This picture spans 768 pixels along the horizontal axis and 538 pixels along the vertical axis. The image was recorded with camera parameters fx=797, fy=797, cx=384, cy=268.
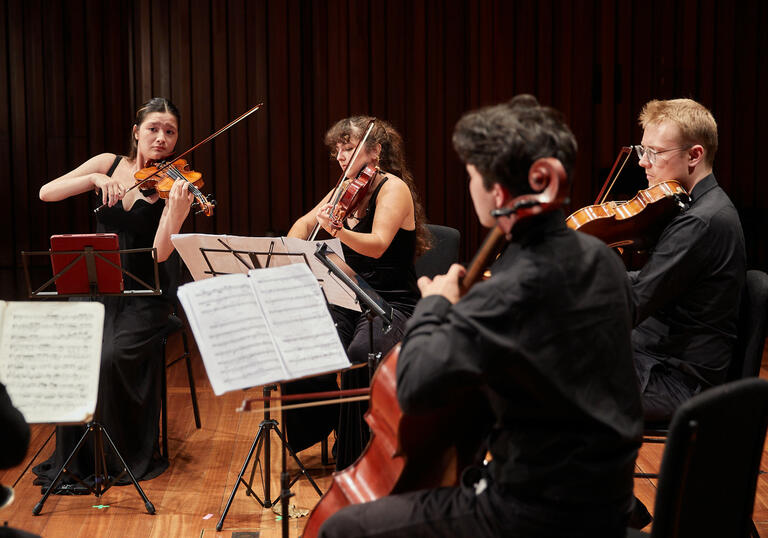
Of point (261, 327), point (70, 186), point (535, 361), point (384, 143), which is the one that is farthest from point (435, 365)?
point (70, 186)

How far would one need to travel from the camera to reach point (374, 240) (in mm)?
3021

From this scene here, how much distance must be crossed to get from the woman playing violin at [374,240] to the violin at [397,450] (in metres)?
1.24

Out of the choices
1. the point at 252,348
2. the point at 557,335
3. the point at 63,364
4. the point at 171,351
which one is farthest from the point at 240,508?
the point at 171,351

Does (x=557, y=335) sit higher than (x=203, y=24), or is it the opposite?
(x=203, y=24)

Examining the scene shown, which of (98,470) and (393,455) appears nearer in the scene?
(393,455)

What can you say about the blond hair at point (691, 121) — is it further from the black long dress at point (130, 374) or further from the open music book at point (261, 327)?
the black long dress at point (130, 374)

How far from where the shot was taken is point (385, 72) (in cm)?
553

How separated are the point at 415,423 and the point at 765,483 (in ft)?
6.29

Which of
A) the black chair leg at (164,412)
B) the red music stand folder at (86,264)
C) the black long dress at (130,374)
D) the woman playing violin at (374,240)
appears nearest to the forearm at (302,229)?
the woman playing violin at (374,240)

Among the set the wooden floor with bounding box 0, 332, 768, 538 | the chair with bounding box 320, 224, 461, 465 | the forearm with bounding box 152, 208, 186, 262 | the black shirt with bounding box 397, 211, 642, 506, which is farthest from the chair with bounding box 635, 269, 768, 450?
the forearm with bounding box 152, 208, 186, 262

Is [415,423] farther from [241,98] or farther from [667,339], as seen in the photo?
[241,98]

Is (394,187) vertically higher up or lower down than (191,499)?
higher up

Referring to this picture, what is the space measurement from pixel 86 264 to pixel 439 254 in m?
1.40

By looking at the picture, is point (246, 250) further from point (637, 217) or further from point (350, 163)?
point (637, 217)
